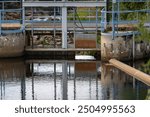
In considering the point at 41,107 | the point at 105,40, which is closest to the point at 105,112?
the point at 41,107

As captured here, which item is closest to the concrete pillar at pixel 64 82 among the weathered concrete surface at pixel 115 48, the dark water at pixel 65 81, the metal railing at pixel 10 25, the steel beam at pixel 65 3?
the dark water at pixel 65 81

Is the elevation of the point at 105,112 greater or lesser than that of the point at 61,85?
greater

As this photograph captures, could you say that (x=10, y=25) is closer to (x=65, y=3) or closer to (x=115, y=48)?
(x=65, y=3)

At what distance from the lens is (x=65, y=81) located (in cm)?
1767

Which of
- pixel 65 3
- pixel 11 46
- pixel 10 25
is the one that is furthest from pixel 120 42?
pixel 10 25

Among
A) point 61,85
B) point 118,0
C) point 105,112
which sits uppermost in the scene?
point 118,0

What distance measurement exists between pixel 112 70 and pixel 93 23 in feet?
20.2

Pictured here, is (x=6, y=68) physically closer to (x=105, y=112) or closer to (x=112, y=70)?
(x=112, y=70)

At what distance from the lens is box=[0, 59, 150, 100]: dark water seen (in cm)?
1454

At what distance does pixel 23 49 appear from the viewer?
77.8 feet

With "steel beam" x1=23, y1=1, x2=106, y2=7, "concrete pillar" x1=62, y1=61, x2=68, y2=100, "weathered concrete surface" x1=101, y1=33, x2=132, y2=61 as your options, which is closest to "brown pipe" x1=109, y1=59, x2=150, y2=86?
"weathered concrete surface" x1=101, y1=33, x2=132, y2=61

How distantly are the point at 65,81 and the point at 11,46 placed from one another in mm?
6352

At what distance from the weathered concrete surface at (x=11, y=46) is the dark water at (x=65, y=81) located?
608mm

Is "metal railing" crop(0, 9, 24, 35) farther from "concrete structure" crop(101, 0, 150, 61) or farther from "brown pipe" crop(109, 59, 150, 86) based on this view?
"brown pipe" crop(109, 59, 150, 86)
